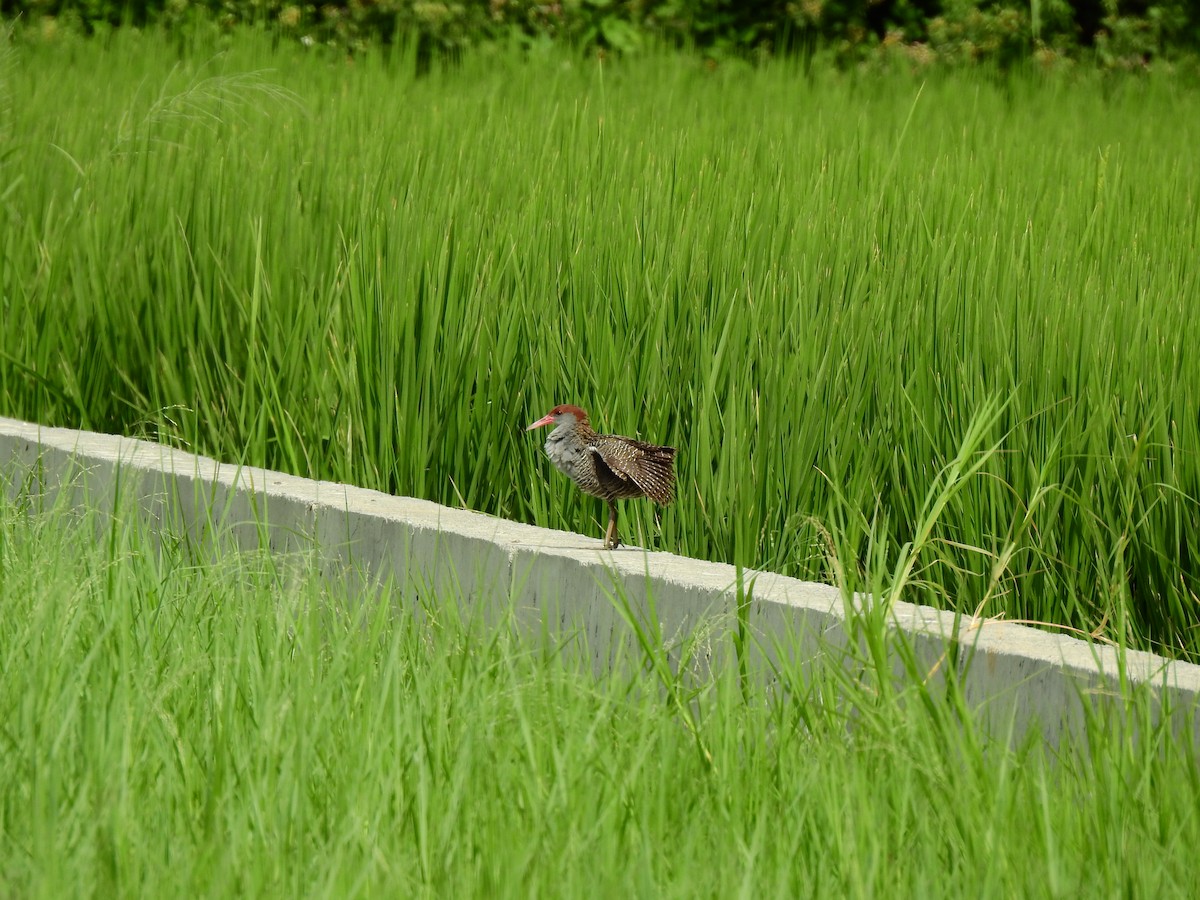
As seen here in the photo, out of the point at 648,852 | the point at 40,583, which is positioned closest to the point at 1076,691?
the point at 648,852

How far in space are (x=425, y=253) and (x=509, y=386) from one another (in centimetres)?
43

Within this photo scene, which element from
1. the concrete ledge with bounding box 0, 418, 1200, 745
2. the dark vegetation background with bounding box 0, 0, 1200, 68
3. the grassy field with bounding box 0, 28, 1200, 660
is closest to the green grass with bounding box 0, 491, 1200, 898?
the concrete ledge with bounding box 0, 418, 1200, 745

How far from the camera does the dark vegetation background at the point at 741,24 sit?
1080 cm

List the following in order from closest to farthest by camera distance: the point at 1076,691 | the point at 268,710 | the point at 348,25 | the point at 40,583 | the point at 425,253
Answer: the point at 268,710 → the point at 1076,691 → the point at 40,583 → the point at 425,253 → the point at 348,25

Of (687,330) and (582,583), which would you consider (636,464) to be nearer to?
(582,583)

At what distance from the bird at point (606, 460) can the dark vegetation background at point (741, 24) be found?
25.3 ft

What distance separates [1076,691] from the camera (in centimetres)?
257

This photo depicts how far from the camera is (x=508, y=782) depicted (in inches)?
86.1

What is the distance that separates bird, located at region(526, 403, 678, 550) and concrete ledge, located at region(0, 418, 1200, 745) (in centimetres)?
12

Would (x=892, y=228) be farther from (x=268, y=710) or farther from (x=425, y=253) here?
(x=268, y=710)

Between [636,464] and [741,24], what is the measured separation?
969 cm

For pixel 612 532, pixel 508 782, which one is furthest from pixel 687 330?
pixel 508 782

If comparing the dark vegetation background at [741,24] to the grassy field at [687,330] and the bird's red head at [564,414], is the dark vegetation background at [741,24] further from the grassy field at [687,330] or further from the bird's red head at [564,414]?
the bird's red head at [564,414]

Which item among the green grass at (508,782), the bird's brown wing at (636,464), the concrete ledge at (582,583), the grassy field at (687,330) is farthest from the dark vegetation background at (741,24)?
the green grass at (508,782)
